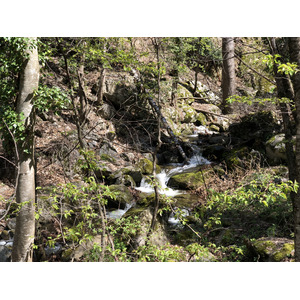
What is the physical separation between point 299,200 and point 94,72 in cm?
1005

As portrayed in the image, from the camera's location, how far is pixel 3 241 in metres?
5.09

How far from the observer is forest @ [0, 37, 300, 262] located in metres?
3.40

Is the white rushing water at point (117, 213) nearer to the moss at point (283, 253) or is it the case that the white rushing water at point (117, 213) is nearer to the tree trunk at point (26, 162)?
the tree trunk at point (26, 162)

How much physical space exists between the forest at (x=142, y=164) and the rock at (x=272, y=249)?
18mm

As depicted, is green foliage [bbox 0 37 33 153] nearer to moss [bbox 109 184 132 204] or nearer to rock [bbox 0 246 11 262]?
rock [bbox 0 246 11 262]

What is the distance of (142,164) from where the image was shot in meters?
8.42

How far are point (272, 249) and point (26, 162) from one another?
3996mm

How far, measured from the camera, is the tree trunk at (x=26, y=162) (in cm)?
378

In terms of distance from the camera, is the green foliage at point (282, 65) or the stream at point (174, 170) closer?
the green foliage at point (282, 65)

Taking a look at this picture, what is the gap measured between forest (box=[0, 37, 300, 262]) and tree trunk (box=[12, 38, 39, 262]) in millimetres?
15

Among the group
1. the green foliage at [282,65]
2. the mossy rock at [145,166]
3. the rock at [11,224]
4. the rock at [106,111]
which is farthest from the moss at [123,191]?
the green foliage at [282,65]

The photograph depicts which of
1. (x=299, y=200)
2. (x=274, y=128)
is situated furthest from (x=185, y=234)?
(x=274, y=128)
